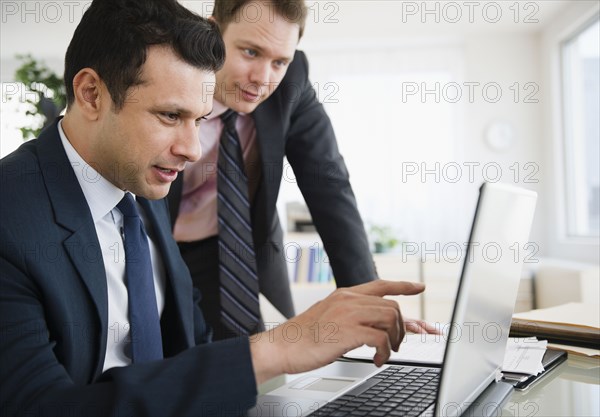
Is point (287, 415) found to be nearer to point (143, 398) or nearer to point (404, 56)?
point (143, 398)

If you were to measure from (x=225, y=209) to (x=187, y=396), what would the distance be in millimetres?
1062

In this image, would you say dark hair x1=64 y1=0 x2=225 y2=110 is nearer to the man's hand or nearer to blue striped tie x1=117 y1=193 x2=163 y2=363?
blue striped tie x1=117 y1=193 x2=163 y2=363

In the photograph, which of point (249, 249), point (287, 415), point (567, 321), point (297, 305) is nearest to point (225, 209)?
point (249, 249)

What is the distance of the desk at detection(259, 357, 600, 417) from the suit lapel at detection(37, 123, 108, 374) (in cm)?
31

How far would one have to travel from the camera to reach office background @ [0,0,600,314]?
5.42 metres

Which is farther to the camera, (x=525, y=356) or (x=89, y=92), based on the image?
(x=525, y=356)

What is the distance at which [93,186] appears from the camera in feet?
3.52

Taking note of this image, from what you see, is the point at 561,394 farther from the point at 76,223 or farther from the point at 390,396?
the point at 76,223

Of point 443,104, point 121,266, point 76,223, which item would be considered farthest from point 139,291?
point 443,104

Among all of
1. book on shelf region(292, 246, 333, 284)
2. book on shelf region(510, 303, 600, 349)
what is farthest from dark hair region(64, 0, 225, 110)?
book on shelf region(292, 246, 333, 284)

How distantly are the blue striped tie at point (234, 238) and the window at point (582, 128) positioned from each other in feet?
12.8

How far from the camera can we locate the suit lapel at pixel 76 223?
37.4 inches

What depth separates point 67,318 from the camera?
2.97 ft

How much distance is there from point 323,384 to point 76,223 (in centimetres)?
45
